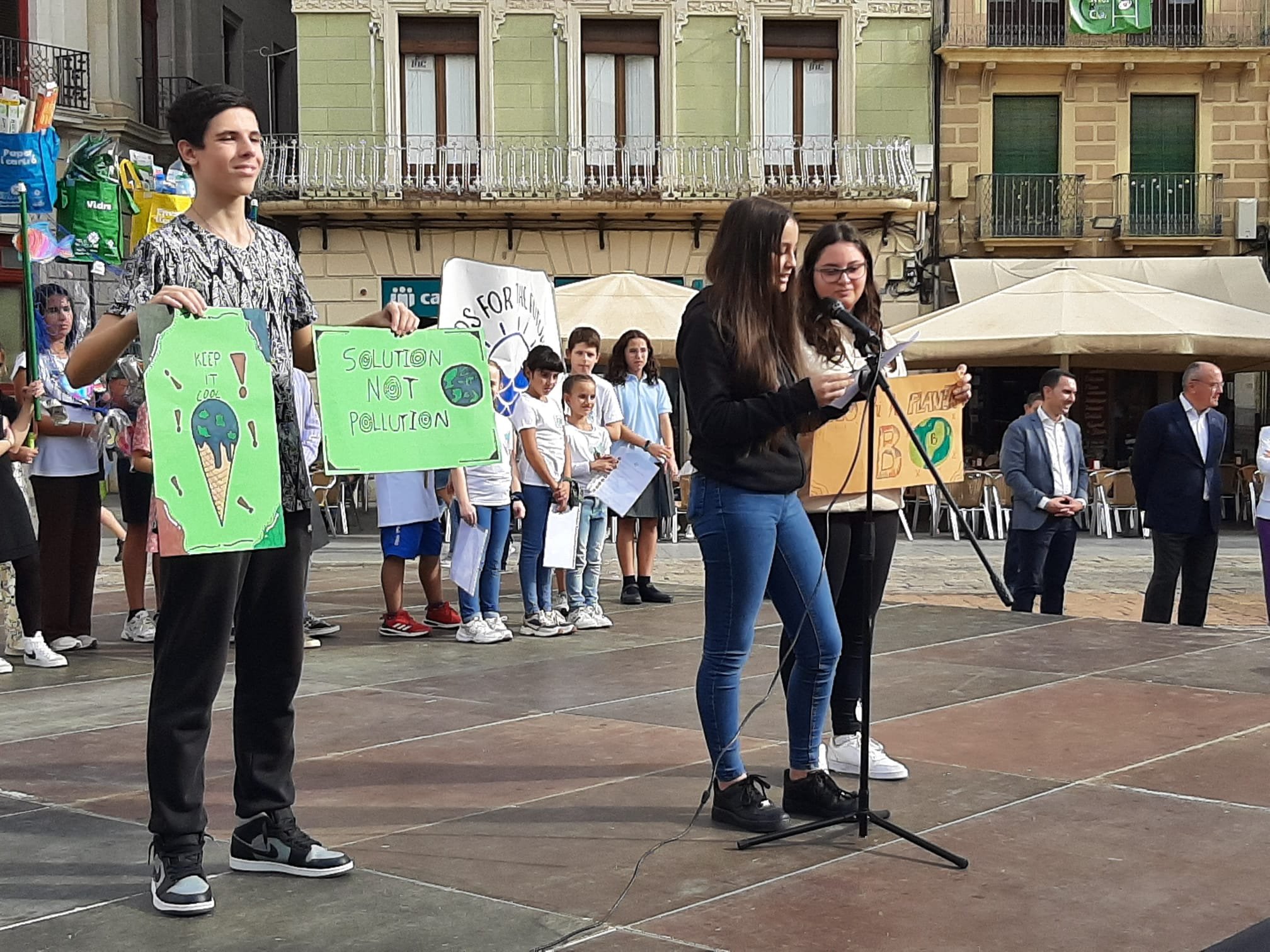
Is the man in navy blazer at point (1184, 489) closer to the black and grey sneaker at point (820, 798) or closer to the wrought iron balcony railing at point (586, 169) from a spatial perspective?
the black and grey sneaker at point (820, 798)

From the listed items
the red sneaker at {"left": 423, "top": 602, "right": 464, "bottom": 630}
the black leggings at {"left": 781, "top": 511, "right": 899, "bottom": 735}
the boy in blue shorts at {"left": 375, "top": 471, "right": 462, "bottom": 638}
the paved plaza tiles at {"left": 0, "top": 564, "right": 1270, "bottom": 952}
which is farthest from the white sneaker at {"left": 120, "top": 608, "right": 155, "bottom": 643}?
the black leggings at {"left": 781, "top": 511, "right": 899, "bottom": 735}

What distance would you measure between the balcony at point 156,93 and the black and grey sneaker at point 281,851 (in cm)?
2643

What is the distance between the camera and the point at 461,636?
367 inches

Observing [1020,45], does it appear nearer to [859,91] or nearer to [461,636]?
[859,91]

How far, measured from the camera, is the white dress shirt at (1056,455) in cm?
1000

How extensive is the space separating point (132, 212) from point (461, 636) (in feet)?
11.6

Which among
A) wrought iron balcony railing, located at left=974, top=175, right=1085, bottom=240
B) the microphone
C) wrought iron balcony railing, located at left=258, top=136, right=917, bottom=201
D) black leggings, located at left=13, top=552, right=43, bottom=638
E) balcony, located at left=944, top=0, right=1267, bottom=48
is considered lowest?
black leggings, located at left=13, top=552, right=43, bottom=638

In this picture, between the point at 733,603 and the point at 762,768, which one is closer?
the point at 733,603

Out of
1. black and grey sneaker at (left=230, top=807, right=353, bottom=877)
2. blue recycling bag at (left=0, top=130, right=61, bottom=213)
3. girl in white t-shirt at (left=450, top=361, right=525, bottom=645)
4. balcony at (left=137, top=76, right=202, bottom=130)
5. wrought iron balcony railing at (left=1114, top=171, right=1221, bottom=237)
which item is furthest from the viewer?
balcony at (left=137, top=76, right=202, bottom=130)

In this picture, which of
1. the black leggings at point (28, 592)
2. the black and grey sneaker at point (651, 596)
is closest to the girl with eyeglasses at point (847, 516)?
the black leggings at point (28, 592)

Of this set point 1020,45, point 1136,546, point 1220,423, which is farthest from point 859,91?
point 1220,423

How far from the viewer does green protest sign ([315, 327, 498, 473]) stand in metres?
4.75

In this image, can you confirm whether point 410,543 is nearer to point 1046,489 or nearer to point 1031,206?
point 1046,489

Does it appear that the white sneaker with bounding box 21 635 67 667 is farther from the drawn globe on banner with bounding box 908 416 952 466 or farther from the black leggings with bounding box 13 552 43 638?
the drawn globe on banner with bounding box 908 416 952 466
